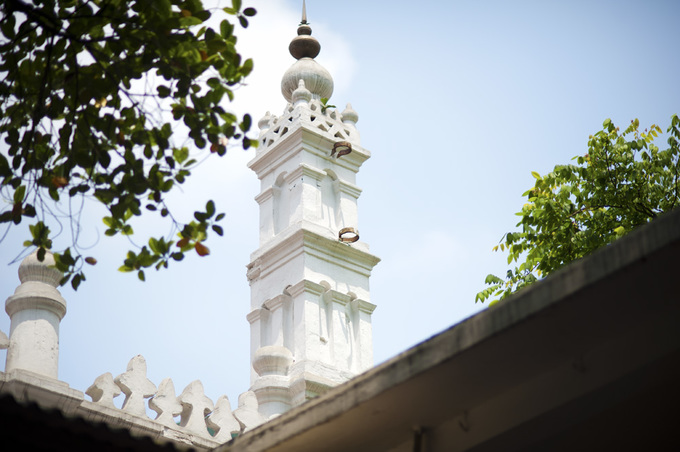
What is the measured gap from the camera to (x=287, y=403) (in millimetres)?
12781

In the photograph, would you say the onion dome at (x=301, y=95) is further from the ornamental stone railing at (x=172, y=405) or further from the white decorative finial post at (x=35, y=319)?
the white decorative finial post at (x=35, y=319)

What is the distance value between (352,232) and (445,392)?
486 inches

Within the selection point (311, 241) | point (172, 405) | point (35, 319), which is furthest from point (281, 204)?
point (35, 319)

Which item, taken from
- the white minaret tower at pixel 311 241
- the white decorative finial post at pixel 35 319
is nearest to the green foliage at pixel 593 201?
the white minaret tower at pixel 311 241

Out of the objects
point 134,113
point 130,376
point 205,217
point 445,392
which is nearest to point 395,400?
point 445,392

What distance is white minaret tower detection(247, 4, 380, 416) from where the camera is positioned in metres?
16.1

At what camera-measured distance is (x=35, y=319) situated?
393 inches

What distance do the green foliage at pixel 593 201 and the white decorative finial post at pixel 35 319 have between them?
777 centimetres

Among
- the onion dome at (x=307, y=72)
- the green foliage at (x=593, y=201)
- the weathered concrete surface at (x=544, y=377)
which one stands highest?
the onion dome at (x=307, y=72)

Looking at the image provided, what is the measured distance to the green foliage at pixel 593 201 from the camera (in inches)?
611

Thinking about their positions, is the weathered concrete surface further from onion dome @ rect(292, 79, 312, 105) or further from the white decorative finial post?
onion dome @ rect(292, 79, 312, 105)

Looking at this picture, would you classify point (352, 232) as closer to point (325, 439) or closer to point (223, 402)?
point (223, 402)

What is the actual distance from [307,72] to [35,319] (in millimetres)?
10102

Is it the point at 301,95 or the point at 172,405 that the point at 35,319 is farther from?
the point at 301,95
